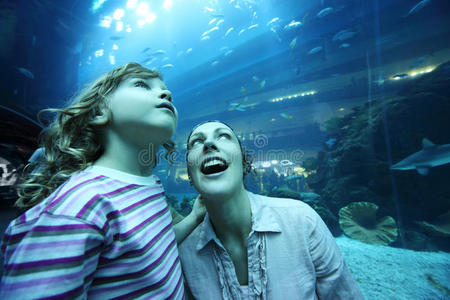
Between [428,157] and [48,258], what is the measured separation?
6.77m

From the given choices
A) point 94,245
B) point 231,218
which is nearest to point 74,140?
point 94,245

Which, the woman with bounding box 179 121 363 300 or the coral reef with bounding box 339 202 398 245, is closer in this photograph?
the woman with bounding box 179 121 363 300

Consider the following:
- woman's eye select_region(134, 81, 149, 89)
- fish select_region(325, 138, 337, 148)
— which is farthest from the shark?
woman's eye select_region(134, 81, 149, 89)

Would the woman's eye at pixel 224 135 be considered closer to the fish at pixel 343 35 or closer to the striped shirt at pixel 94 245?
the striped shirt at pixel 94 245

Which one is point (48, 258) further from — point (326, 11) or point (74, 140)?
point (326, 11)

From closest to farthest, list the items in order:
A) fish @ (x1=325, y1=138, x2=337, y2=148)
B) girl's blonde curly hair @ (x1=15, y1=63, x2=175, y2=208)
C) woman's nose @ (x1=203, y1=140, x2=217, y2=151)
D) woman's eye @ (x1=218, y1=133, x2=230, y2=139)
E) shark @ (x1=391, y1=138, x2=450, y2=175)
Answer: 1. girl's blonde curly hair @ (x1=15, y1=63, x2=175, y2=208)
2. woman's nose @ (x1=203, y1=140, x2=217, y2=151)
3. woman's eye @ (x1=218, y1=133, x2=230, y2=139)
4. shark @ (x1=391, y1=138, x2=450, y2=175)
5. fish @ (x1=325, y1=138, x2=337, y2=148)

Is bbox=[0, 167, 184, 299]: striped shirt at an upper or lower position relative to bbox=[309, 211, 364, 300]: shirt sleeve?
upper

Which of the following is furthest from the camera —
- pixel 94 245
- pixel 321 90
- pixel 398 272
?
pixel 321 90

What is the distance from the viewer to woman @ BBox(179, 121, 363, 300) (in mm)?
1043

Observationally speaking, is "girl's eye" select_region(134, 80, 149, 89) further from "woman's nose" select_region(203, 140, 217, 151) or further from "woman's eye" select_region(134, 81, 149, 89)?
"woman's nose" select_region(203, 140, 217, 151)

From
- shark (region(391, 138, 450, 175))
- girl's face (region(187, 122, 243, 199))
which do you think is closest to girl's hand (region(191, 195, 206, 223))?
girl's face (region(187, 122, 243, 199))

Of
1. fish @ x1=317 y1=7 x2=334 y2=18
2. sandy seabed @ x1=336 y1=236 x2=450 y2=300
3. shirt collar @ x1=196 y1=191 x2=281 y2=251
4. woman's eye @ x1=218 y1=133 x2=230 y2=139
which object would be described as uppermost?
fish @ x1=317 y1=7 x2=334 y2=18

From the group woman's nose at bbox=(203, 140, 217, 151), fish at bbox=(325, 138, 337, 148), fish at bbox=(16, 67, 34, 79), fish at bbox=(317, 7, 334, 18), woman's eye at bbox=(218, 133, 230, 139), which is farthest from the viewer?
fish at bbox=(325, 138, 337, 148)

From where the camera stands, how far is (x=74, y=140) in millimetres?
1076
